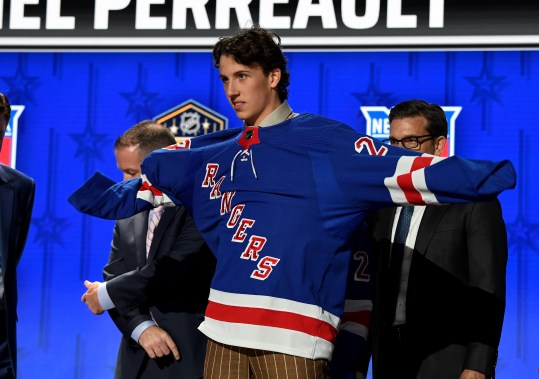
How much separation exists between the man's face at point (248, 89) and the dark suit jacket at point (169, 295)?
533 millimetres

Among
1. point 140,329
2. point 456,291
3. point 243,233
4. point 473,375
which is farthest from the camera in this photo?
point 140,329

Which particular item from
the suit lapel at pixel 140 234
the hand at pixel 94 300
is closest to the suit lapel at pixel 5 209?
the hand at pixel 94 300

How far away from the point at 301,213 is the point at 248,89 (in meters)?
0.36

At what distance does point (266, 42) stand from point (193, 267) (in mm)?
733

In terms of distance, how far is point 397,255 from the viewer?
2.36 metres

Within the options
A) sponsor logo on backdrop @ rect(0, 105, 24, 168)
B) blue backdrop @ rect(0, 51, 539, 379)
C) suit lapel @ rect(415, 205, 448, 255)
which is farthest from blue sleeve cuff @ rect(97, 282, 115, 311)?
sponsor logo on backdrop @ rect(0, 105, 24, 168)

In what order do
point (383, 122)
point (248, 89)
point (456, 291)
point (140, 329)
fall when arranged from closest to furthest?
point (248, 89)
point (456, 291)
point (140, 329)
point (383, 122)

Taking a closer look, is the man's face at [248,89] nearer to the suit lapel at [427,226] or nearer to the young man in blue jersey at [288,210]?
the young man in blue jersey at [288,210]

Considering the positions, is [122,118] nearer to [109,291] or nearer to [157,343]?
[109,291]

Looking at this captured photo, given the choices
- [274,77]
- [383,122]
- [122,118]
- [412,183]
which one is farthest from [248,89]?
[122,118]

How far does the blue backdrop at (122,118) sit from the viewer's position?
4.01 metres

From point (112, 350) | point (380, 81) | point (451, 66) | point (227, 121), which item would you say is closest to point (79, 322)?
point (112, 350)

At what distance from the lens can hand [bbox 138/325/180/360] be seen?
2.37 meters

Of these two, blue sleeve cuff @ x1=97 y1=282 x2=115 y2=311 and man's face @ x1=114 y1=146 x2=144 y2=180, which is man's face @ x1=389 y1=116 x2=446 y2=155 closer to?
man's face @ x1=114 y1=146 x2=144 y2=180
